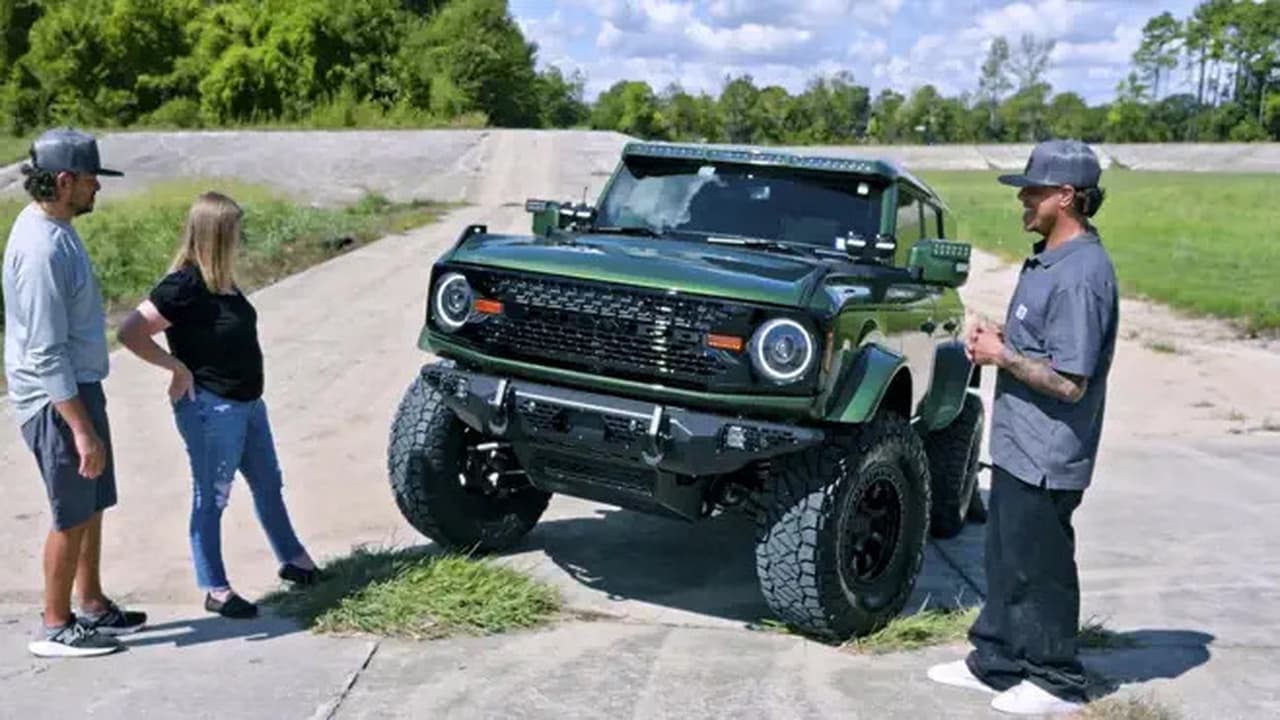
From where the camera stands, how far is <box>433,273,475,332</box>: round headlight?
5656 millimetres

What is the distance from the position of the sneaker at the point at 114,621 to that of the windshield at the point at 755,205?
2.87m

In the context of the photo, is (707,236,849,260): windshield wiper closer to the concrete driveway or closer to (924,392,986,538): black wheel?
(924,392,986,538): black wheel

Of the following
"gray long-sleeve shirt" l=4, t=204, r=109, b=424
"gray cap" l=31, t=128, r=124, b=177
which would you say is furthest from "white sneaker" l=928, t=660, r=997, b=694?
"gray cap" l=31, t=128, r=124, b=177

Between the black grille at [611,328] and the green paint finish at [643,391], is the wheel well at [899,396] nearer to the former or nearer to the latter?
the green paint finish at [643,391]

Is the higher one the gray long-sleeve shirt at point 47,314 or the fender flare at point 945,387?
the gray long-sleeve shirt at point 47,314

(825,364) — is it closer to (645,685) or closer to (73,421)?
(645,685)

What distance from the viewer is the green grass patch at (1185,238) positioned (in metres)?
18.2

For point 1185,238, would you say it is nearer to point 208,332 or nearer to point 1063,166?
point 1063,166

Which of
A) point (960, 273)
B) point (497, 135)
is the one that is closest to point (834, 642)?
point (960, 273)

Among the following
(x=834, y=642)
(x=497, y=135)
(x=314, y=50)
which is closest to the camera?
(x=834, y=642)

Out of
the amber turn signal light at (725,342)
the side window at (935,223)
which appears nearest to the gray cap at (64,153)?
the amber turn signal light at (725,342)

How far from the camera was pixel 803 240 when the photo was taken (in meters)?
6.39

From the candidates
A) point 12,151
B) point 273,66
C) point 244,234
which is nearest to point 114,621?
point 244,234

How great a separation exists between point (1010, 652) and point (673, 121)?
105494mm
